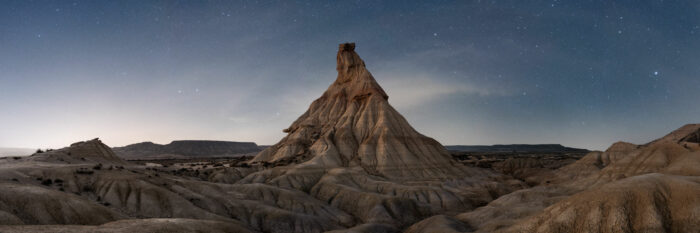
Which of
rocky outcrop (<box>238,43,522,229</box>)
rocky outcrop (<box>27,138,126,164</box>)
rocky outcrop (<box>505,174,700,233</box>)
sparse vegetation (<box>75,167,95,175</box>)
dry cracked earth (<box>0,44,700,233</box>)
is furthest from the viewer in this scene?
rocky outcrop (<box>238,43,522,229</box>)

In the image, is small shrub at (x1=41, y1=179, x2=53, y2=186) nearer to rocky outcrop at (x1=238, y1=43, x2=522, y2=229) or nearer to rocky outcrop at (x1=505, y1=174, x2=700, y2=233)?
rocky outcrop at (x1=238, y1=43, x2=522, y2=229)

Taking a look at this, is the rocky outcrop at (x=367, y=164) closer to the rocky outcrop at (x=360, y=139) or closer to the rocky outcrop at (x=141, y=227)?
the rocky outcrop at (x=360, y=139)

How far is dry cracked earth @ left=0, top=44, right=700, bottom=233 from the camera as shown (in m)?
27.1

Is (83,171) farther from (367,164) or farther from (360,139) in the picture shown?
(360,139)

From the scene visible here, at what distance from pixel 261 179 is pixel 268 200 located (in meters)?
18.2

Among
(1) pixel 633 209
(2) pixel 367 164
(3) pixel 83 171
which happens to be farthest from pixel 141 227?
(2) pixel 367 164

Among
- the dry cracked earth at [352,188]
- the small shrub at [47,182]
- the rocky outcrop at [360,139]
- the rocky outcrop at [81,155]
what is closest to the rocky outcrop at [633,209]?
the dry cracked earth at [352,188]

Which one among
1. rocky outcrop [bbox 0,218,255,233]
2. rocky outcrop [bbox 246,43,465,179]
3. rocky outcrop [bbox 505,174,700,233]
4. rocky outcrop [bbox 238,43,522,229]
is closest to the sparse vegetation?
rocky outcrop [bbox 0,218,255,233]

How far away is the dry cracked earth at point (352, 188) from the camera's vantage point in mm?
27109

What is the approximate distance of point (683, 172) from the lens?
48.6 metres

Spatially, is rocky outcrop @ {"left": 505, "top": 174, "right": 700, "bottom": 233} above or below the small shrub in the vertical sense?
below

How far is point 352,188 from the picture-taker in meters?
→ 66.7

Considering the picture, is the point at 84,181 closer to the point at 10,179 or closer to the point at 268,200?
the point at 10,179

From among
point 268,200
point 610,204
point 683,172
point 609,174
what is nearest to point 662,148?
point 609,174
